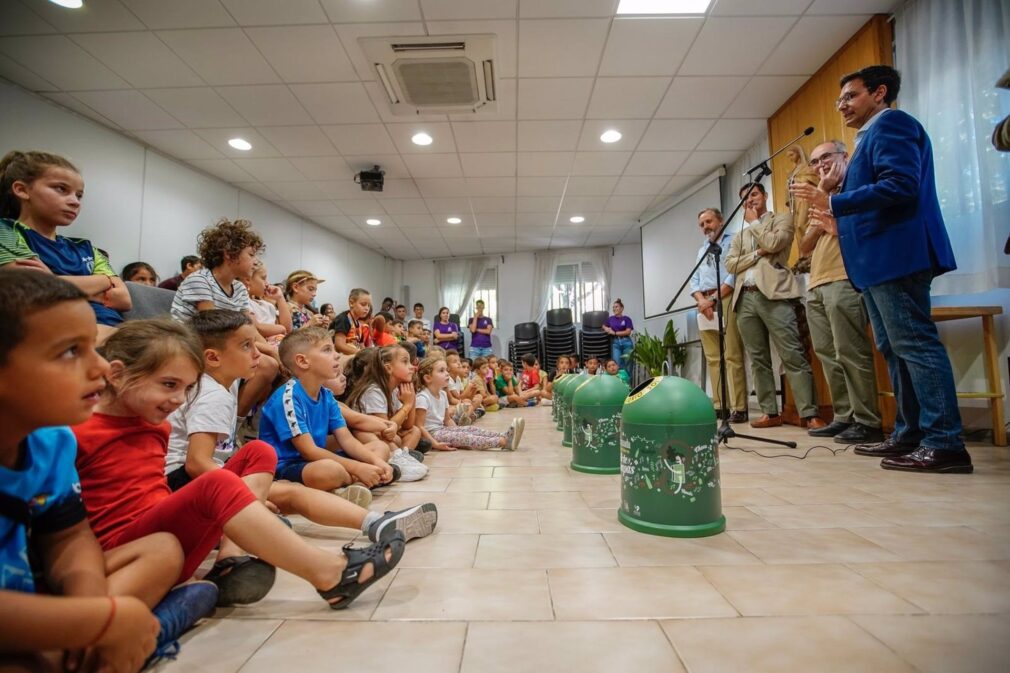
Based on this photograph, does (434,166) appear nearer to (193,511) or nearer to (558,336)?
(558,336)

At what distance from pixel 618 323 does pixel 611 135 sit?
160 inches

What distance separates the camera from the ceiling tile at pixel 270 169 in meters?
5.16

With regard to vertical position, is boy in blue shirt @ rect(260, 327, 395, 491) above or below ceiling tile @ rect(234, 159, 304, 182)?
below

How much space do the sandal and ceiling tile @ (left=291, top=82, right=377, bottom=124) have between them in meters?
3.76

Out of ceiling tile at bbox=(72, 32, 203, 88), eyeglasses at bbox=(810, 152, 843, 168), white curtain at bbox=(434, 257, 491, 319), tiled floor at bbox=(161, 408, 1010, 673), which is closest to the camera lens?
tiled floor at bbox=(161, 408, 1010, 673)

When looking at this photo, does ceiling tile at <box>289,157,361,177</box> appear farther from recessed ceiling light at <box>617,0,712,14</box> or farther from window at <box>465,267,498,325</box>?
window at <box>465,267,498,325</box>

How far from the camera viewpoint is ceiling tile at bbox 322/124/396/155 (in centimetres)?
446

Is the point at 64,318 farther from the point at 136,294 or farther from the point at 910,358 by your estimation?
the point at 910,358

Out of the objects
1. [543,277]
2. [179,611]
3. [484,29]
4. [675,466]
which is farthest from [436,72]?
[543,277]

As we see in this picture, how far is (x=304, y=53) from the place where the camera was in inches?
133

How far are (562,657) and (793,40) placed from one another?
13.7ft

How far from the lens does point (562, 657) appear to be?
76cm

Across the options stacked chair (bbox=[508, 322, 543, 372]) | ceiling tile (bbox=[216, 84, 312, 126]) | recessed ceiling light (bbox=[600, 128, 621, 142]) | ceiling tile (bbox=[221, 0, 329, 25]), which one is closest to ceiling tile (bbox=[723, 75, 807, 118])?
recessed ceiling light (bbox=[600, 128, 621, 142])

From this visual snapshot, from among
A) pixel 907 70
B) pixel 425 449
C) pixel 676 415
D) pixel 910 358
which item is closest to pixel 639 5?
pixel 907 70
